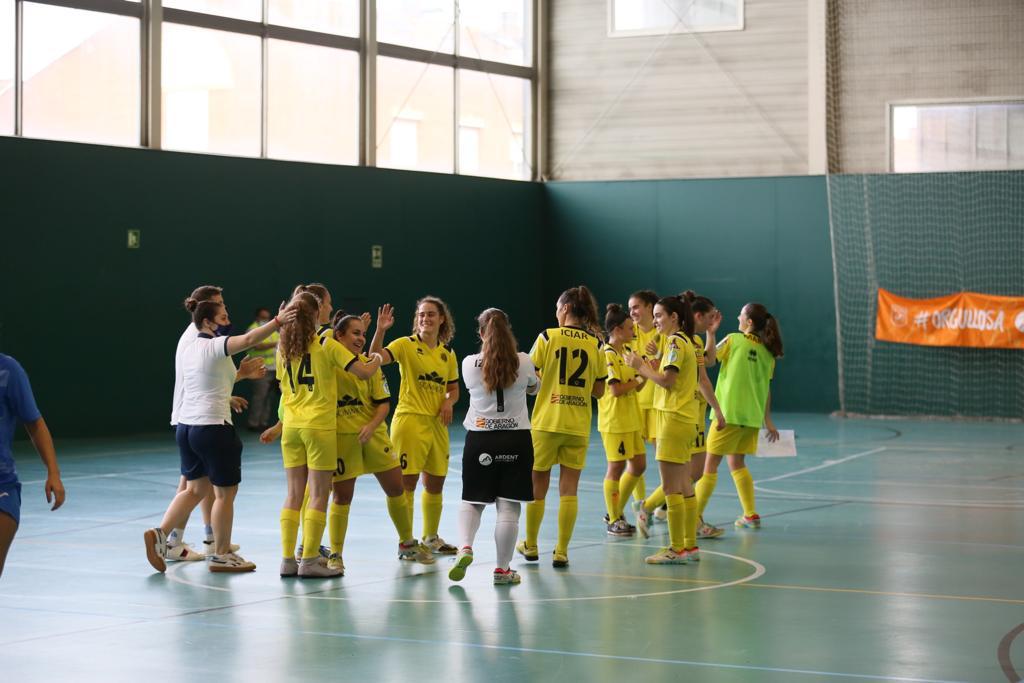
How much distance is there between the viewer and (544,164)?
26.8 metres

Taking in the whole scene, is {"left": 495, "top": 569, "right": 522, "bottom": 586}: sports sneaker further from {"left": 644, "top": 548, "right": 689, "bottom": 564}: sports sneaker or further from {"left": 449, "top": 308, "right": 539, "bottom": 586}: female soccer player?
{"left": 644, "top": 548, "right": 689, "bottom": 564}: sports sneaker

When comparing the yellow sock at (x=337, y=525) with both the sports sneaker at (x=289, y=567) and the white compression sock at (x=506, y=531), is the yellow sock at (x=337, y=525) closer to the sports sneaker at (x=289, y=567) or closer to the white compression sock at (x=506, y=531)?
the sports sneaker at (x=289, y=567)

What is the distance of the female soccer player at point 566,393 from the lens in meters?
9.09

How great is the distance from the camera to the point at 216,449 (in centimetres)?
895

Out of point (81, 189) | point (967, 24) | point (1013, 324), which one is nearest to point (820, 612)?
point (81, 189)

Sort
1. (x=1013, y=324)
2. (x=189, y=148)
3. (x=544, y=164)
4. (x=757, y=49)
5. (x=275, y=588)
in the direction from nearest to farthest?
1. (x=275, y=588)
2. (x=189, y=148)
3. (x=1013, y=324)
4. (x=757, y=49)
5. (x=544, y=164)

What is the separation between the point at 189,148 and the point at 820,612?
50.2 ft

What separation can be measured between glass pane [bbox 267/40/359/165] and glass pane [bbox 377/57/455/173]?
0.61 metres

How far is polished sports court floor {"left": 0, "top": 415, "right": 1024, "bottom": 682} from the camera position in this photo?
6449mm

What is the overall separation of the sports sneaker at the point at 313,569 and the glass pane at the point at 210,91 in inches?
517

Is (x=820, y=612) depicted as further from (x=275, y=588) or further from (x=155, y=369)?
(x=155, y=369)

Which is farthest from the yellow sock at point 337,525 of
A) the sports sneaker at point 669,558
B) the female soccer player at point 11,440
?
the female soccer player at point 11,440

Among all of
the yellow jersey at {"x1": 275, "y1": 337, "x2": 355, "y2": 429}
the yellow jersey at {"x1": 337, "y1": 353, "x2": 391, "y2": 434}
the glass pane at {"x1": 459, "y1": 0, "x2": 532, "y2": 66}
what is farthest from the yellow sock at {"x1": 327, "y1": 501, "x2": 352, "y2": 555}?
the glass pane at {"x1": 459, "y1": 0, "x2": 532, "y2": 66}

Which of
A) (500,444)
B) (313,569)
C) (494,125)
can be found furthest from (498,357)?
(494,125)
